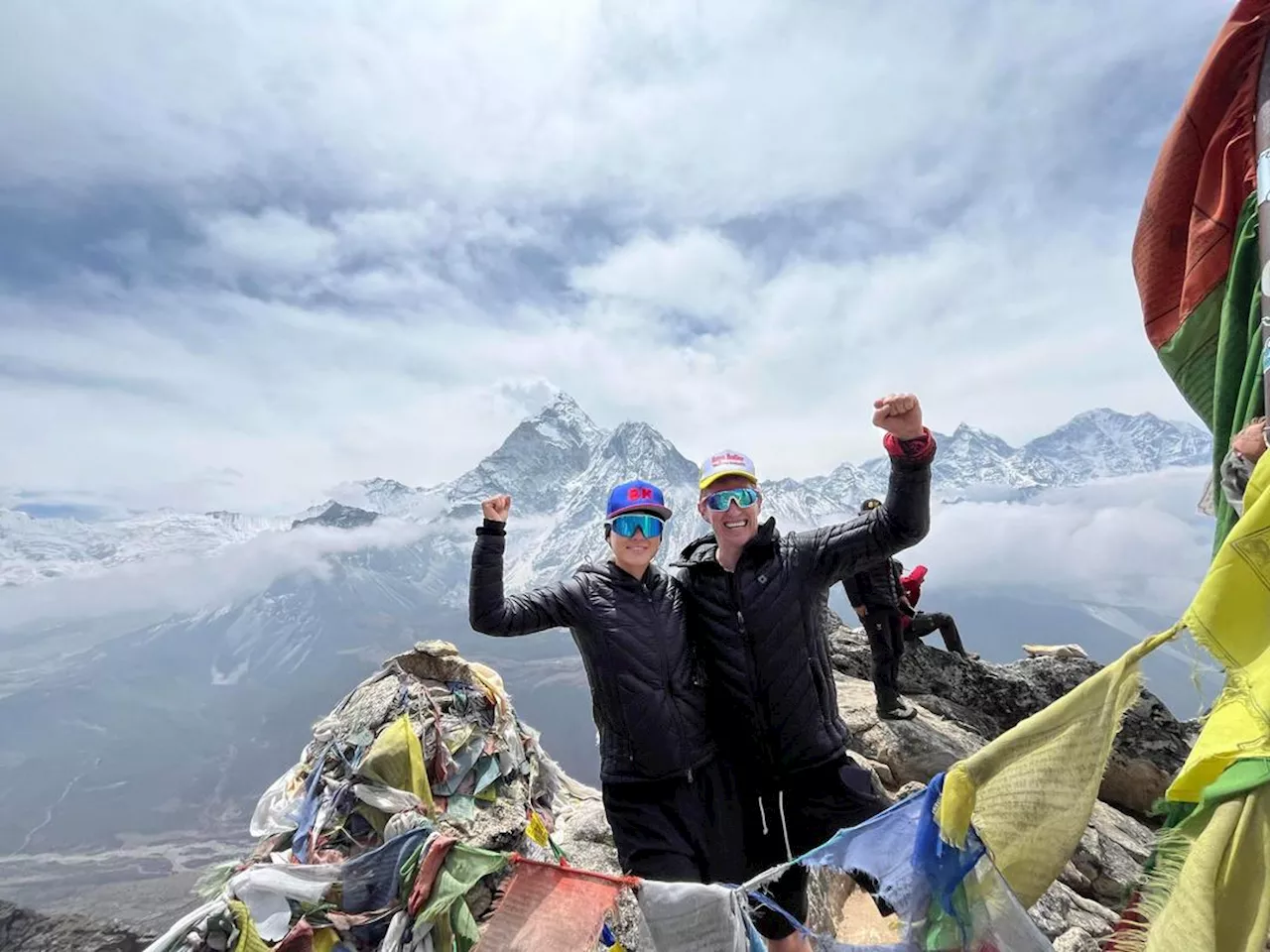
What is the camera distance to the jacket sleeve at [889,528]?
390cm

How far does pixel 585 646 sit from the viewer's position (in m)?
4.48

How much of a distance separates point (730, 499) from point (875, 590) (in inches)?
237

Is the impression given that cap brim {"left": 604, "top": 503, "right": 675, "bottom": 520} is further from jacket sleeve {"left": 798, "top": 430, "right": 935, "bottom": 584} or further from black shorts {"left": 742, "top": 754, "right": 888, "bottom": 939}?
black shorts {"left": 742, "top": 754, "right": 888, "bottom": 939}

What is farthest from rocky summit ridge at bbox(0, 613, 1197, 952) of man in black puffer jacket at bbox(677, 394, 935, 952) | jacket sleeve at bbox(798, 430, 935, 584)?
jacket sleeve at bbox(798, 430, 935, 584)

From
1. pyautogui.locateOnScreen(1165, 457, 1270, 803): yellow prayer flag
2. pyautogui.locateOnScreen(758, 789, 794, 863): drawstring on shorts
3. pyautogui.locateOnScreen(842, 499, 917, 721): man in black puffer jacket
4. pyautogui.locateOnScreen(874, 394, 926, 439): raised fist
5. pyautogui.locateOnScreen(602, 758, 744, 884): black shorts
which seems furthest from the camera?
pyautogui.locateOnScreen(842, 499, 917, 721): man in black puffer jacket

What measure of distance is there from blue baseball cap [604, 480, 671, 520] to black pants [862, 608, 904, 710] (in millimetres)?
5928

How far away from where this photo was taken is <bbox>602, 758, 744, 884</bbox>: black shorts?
13.4 feet

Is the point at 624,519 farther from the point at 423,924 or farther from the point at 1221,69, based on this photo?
the point at 1221,69

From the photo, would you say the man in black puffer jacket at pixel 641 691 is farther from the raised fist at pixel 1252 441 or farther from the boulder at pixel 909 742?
the boulder at pixel 909 742

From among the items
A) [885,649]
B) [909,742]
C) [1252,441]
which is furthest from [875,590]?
[1252,441]

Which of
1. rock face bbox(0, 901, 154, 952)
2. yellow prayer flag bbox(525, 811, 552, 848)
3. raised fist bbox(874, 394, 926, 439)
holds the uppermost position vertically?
raised fist bbox(874, 394, 926, 439)

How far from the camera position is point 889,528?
409 centimetres

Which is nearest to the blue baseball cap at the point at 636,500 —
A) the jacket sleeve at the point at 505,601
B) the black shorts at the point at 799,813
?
the jacket sleeve at the point at 505,601

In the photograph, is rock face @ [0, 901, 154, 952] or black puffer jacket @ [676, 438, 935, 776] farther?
rock face @ [0, 901, 154, 952]
